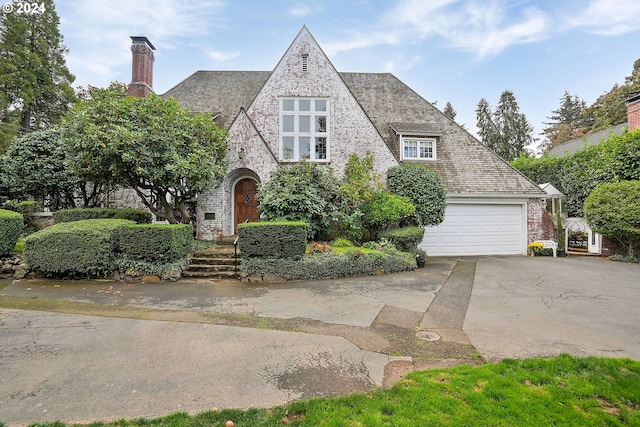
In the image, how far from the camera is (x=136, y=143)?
28.1ft

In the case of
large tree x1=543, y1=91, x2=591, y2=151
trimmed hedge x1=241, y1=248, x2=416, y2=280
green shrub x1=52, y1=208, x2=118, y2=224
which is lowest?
trimmed hedge x1=241, y1=248, x2=416, y2=280

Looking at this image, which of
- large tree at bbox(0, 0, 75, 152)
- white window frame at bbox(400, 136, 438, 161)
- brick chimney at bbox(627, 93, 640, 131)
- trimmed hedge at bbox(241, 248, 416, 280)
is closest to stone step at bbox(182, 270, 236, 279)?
trimmed hedge at bbox(241, 248, 416, 280)

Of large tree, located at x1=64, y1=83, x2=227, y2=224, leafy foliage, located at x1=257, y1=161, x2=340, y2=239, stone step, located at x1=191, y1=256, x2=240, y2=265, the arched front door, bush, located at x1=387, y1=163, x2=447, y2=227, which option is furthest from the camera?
the arched front door

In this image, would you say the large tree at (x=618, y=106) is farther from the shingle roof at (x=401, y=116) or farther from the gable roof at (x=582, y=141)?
the shingle roof at (x=401, y=116)

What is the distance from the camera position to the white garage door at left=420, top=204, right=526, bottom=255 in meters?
13.2

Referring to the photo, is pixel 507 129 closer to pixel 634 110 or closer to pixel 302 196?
pixel 634 110

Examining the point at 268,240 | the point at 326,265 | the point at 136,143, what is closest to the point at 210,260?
the point at 268,240

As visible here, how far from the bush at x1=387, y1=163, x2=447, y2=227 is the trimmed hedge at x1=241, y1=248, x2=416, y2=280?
277 cm

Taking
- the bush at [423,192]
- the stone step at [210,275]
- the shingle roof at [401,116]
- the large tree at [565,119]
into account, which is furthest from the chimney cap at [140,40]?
the large tree at [565,119]

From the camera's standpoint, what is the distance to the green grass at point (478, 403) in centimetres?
247

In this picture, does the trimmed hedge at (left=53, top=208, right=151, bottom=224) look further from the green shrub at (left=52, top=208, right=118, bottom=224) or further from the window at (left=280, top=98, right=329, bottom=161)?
the window at (left=280, top=98, right=329, bottom=161)

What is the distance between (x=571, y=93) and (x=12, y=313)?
203ft

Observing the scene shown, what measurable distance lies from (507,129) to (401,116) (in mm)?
25107

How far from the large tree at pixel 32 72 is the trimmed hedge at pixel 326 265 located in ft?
63.3
